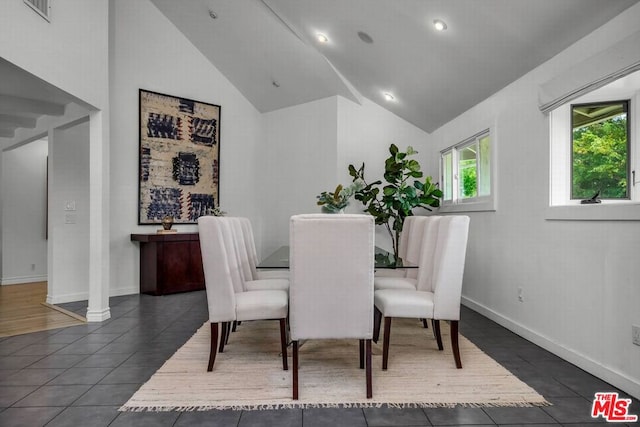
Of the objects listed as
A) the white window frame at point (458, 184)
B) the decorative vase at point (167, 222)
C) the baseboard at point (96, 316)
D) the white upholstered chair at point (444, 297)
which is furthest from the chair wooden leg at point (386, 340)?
the decorative vase at point (167, 222)

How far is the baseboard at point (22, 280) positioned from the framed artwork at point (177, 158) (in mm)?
2490

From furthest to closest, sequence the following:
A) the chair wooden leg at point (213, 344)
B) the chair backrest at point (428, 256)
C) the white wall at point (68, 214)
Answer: the white wall at point (68, 214) < the chair backrest at point (428, 256) < the chair wooden leg at point (213, 344)

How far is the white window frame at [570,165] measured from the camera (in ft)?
7.89

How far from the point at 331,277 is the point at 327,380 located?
717 mm

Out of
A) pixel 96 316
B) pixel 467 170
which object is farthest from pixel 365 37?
pixel 96 316

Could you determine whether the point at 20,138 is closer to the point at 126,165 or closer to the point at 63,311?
the point at 126,165

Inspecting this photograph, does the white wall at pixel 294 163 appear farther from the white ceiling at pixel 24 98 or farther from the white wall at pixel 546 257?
the white ceiling at pixel 24 98

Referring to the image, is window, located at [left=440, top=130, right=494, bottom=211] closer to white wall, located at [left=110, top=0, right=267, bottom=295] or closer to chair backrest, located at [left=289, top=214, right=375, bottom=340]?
chair backrest, located at [left=289, top=214, right=375, bottom=340]

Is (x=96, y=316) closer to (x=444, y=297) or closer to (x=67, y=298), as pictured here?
(x=67, y=298)

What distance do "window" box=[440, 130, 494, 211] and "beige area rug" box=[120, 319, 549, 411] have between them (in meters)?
1.82

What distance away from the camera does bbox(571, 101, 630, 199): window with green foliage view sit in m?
2.74

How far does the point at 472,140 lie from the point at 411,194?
91cm

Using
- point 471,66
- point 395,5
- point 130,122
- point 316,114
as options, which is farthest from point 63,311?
point 471,66

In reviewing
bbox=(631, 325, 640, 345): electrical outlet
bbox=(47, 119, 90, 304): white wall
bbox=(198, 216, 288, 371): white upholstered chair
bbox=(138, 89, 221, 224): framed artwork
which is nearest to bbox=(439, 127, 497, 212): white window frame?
bbox=(631, 325, 640, 345): electrical outlet
